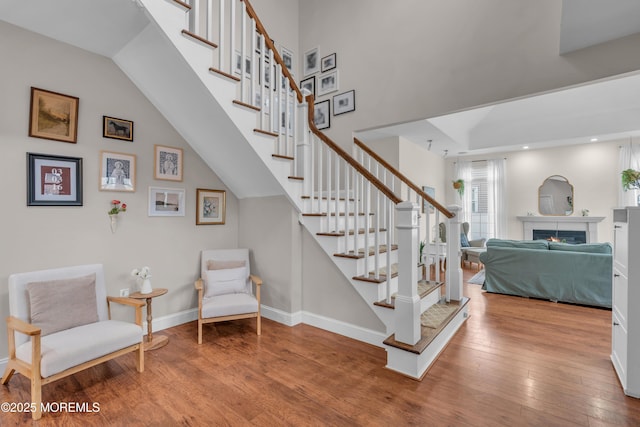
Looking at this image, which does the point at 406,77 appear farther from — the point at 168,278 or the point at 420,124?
the point at 168,278

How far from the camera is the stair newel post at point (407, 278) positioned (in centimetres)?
228

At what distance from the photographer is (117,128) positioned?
2879 millimetres

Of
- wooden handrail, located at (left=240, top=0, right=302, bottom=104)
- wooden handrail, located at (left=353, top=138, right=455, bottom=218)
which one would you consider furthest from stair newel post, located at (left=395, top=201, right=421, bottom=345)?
wooden handrail, located at (left=240, top=0, right=302, bottom=104)

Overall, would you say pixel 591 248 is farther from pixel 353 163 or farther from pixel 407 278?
pixel 353 163

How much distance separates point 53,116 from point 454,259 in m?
4.13

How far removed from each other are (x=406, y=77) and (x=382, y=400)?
125 inches

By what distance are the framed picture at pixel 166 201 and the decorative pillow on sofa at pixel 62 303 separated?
91 centimetres

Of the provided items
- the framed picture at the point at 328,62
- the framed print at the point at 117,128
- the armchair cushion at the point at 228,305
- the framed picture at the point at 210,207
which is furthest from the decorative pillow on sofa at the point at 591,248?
the framed print at the point at 117,128

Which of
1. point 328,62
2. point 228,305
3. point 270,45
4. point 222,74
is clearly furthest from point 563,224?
point 222,74

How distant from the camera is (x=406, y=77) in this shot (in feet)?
11.1

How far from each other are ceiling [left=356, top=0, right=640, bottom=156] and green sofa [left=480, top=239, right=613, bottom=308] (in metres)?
2.10

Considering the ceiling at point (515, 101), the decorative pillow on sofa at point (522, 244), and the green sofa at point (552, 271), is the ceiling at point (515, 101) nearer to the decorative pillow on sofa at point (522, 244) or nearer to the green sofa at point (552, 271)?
the decorative pillow on sofa at point (522, 244)

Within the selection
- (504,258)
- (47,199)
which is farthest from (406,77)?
(47,199)

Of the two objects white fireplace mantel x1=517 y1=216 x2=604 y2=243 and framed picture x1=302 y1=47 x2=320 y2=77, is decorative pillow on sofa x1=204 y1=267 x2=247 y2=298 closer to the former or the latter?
framed picture x1=302 y1=47 x2=320 y2=77
